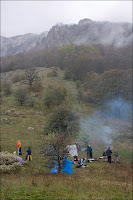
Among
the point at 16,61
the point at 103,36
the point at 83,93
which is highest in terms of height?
the point at 103,36

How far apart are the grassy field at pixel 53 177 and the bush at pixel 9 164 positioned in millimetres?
376

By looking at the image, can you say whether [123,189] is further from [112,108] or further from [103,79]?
[103,79]

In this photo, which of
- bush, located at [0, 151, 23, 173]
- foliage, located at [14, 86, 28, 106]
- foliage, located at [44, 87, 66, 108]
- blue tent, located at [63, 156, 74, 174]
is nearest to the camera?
bush, located at [0, 151, 23, 173]

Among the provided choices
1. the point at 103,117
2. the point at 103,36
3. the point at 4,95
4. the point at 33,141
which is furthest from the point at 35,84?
the point at 103,36

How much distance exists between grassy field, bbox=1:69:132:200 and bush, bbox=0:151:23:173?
1.23 ft

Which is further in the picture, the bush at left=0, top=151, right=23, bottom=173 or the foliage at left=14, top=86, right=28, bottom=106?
the foliage at left=14, top=86, right=28, bottom=106

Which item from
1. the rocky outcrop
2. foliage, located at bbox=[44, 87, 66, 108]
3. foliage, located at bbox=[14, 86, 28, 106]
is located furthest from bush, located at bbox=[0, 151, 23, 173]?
the rocky outcrop

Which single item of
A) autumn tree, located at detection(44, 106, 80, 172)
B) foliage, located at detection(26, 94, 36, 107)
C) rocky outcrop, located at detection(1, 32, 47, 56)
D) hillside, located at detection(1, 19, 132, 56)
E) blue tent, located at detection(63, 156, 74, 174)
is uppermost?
rocky outcrop, located at detection(1, 32, 47, 56)

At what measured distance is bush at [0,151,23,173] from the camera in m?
10.6

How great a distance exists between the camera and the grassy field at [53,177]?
6656 millimetres

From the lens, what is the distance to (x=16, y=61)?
81500 mm

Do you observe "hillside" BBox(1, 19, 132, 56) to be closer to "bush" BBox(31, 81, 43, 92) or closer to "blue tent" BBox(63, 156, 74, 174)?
"bush" BBox(31, 81, 43, 92)

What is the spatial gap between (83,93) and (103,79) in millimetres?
5899

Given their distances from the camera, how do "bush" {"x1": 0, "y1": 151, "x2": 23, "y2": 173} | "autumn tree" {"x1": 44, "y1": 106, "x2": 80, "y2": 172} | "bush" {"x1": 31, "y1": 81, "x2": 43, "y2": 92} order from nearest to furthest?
"bush" {"x1": 0, "y1": 151, "x2": 23, "y2": 173}, "autumn tree" {"x1": 44, "y1": 106, "x2": 80, "y2": 172}, "bush" {"x1": 31, "y1": 81, "x2": 43, "y2": 92}
